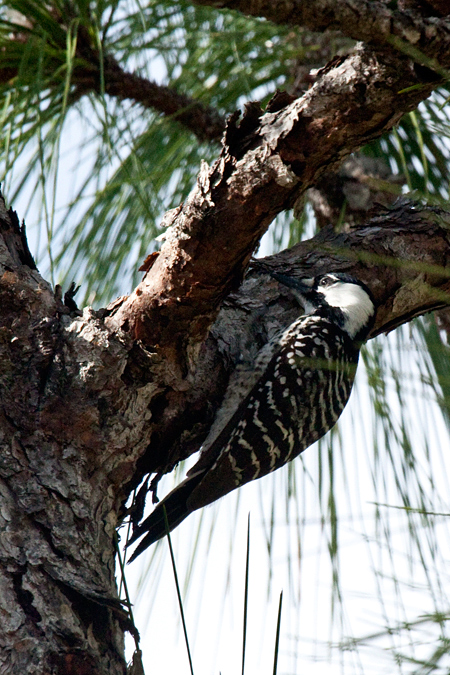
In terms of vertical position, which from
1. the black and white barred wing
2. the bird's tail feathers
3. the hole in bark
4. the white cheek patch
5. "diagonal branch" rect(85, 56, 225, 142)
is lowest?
the hole in bark

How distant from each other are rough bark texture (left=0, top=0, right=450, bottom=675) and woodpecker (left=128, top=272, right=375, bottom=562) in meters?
0.44

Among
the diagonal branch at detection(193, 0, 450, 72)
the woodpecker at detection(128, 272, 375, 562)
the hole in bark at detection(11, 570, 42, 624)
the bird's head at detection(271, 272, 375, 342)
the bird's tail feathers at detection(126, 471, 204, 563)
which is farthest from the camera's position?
the bird's head at detection(271, 272, 375, 342)

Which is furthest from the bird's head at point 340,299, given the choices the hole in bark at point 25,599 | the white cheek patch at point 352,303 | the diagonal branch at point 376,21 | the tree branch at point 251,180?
the hole in bark at point 25,599

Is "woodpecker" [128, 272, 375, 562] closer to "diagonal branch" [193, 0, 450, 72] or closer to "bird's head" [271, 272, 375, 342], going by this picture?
"bird's head" [271, 272, 375, 342]

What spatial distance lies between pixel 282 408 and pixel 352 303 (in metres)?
0.47

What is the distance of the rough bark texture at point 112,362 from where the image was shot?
1296mm

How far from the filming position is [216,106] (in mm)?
2641

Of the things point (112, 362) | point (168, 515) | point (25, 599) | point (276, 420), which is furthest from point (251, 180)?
point (168, 515)

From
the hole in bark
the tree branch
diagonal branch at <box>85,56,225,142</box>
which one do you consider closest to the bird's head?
diagonal branch at <box>85,56,225,142</box>

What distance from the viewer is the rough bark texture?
130 centimetres

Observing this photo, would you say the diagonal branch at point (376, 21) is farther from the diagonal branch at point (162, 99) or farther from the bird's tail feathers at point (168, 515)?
the bird's tail feathers at point (168, 515)

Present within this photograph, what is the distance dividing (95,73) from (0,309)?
1.07 metres

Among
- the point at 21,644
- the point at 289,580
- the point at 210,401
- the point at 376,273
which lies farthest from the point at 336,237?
the point at 21,644

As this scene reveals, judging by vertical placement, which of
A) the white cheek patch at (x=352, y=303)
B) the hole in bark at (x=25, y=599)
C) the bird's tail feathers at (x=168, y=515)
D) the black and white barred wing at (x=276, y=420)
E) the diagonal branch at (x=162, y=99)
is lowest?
the hole in bark at (x=25, y=599)
